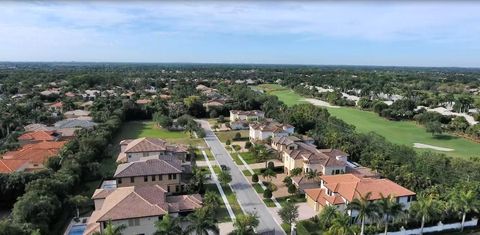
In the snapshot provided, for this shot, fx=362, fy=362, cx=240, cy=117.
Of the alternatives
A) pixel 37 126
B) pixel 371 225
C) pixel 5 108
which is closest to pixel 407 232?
pixel 371 225

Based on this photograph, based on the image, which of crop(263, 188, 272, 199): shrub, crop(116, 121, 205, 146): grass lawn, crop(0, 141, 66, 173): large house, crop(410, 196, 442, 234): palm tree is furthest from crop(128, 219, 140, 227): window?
crop(116, 121, 205, 146): grass lawn

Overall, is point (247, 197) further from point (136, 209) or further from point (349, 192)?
point (136, 209)

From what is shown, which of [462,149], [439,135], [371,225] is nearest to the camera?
[371,225]

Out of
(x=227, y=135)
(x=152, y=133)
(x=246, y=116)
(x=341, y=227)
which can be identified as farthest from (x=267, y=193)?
(x=246, y=116)

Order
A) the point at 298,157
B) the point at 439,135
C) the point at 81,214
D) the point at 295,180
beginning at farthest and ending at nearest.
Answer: the point at 439,135, the point at 298,157, the point at 295,180, the point at 81,214

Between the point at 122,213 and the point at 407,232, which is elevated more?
the point at 122,213

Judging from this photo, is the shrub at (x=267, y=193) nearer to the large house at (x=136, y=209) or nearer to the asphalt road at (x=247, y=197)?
the asphalt road at (x=247, y=197)

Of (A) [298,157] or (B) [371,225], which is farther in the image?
(A) [298,157]

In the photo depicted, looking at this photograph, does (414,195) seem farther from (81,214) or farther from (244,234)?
(81,214)
